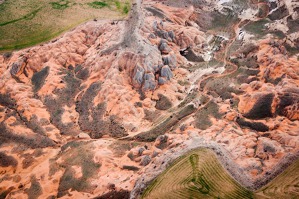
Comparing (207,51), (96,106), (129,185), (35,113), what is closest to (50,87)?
(35,113)

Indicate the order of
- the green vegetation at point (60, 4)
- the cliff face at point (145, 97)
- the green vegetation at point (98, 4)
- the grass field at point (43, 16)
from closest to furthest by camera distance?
the cliff face at point (145, 97) → the grass field at point (43, 16) → the green vegetation at point (60, 4) → the green vegetation at point (98, 4)

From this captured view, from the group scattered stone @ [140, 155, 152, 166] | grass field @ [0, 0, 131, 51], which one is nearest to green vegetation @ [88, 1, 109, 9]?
grass field @ [0, 0, 131, 51]

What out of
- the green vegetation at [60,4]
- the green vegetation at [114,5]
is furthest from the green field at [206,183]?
the green vegetation at [60,4]

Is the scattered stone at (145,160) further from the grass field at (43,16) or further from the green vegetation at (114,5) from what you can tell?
the green vegetation at (114,5)

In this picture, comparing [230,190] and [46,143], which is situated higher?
[230,190]

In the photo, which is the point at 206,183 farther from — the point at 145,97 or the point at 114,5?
the point at 114,5

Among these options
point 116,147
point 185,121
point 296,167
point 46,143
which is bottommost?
point 46,143

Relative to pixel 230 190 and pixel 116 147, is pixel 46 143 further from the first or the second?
pixel 230 190
